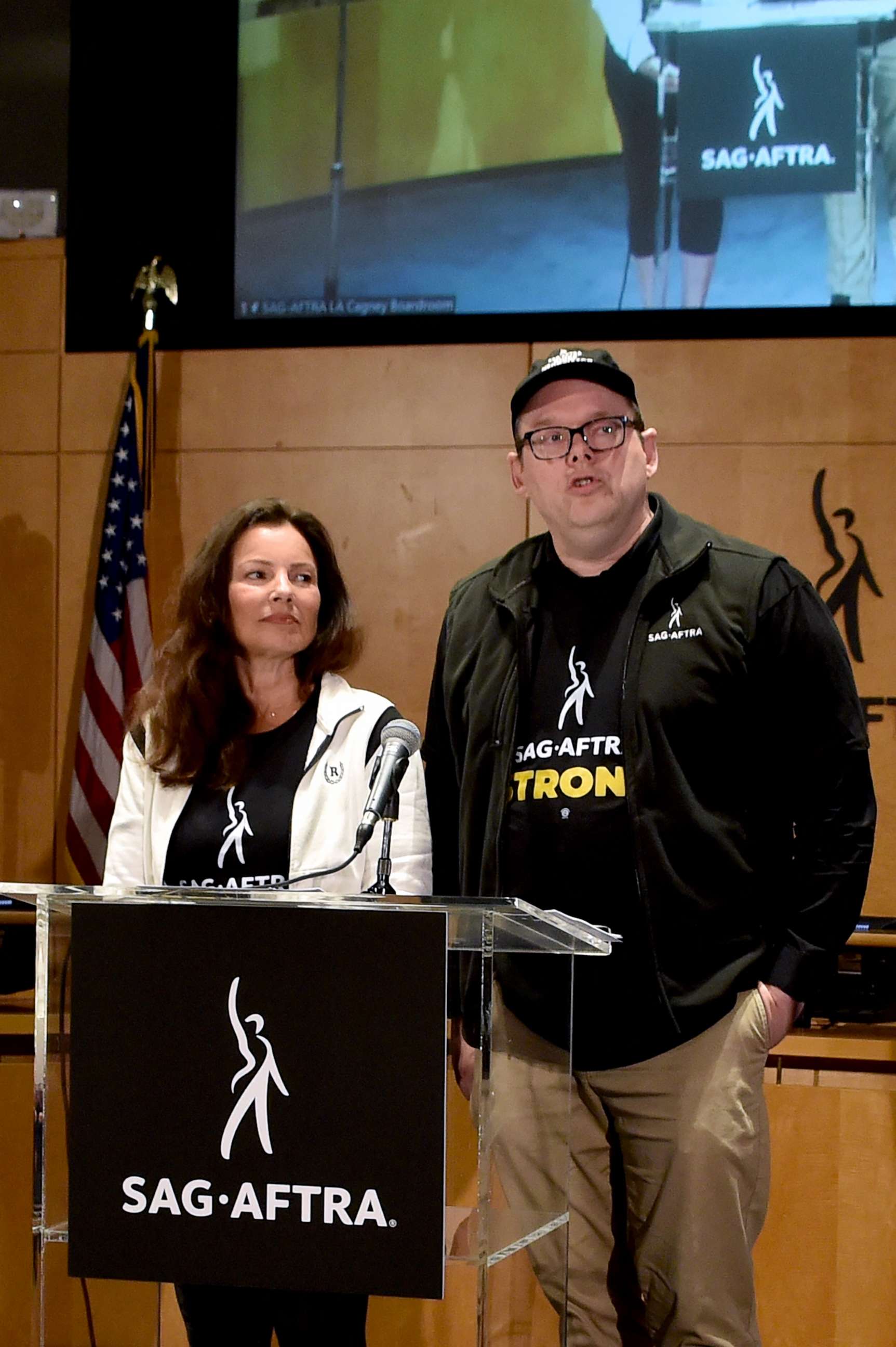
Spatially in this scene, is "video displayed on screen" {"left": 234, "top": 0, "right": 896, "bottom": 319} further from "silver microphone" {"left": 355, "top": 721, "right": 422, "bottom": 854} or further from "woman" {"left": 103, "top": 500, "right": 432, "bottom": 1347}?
"silver microphone" {"left": 355, "top": 721, "right": 422, "bottom": 854}

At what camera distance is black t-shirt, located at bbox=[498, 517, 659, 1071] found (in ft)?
6.77

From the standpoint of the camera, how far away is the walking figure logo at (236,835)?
86.8 inches

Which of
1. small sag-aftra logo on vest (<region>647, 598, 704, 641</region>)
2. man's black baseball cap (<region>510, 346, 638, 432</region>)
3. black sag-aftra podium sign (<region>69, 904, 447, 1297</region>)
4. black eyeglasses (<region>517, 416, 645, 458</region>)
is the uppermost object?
man's black baseball cap (<region>510, 346, 638, 432</region>)

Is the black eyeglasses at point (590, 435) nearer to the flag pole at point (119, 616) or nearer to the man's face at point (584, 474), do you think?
the man's face at point (584, 474)

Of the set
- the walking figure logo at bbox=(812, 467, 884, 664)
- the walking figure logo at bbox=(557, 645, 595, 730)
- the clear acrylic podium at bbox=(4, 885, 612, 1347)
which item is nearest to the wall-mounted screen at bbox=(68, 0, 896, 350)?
the walking figure logo at bbox=(812, 467, 884, 664)

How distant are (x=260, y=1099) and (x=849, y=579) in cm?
273

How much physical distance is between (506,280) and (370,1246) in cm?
309

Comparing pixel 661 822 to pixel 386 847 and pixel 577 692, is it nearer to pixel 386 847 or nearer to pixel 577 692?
pixel 577 692

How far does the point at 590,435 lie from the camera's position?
218cm

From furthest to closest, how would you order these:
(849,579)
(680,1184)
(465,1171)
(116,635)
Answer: (116,635) < (849,579) < (680,1184) < (465,1171)

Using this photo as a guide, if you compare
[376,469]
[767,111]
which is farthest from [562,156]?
[376,469]

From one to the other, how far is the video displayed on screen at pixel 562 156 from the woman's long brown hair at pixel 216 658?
1752 mm

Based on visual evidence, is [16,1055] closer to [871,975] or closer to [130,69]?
[871,975]

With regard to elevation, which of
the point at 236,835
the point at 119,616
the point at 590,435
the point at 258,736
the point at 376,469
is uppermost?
the point at 376,469
